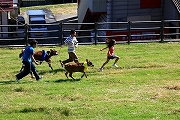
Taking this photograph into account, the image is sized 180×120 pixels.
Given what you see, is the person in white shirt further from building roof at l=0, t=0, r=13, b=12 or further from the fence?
building roof at l=0, t=0, r=13, b=12

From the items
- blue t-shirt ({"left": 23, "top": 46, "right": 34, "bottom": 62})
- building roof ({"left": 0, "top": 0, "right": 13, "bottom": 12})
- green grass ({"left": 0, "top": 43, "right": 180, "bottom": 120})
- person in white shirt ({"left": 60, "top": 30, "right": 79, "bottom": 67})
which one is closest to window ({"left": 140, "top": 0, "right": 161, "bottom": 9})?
building roof ({"left": 0, "top": 0, "right": 13, "bottom": 12})

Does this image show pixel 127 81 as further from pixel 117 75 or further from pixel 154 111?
pixel 154 111

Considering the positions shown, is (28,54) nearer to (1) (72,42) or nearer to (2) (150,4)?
(1) (72,42)

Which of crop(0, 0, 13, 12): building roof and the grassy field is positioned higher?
the grassy field

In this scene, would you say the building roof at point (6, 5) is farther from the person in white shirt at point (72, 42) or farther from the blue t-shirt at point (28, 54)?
the blue t-shirt at point (28, 54)

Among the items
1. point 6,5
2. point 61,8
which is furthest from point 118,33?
point 61,8

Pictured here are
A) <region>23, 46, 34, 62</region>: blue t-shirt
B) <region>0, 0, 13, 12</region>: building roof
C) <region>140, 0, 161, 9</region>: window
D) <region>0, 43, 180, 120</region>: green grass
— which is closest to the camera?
<region>0, 43, 180, 120</region>: green grass

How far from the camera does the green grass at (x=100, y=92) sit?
1204cm

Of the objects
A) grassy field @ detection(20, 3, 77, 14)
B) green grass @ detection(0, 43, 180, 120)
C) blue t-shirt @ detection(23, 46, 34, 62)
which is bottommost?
green grass @ detection(0, 43, 180, 120)

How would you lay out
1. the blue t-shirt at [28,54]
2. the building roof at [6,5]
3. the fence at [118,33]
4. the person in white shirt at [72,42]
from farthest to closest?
1. the building roof at [6,5]
2. the fence at [118,33]
3. the person in white shirt at [72,42]
4. the blue t-shirt at [28,54]

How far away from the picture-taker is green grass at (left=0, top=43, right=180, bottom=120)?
1204 centimetres

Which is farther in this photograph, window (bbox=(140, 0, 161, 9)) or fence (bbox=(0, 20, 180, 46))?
window (bbox=(140, 0, 161, 9))

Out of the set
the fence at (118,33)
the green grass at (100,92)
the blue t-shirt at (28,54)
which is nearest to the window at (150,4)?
the fence at (118,33)

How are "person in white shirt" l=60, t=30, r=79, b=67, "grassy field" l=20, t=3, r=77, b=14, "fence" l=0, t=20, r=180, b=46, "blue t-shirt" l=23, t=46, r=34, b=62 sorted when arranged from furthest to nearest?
"grassy field" l=20, t=3, r=77, b=14, "fence" l=0, t=20, r=180, b=46, "person in white shirt" l=60, t=30, r=79, b=67, "blue t-shirt" l=23, t=46, r=34, b=62
